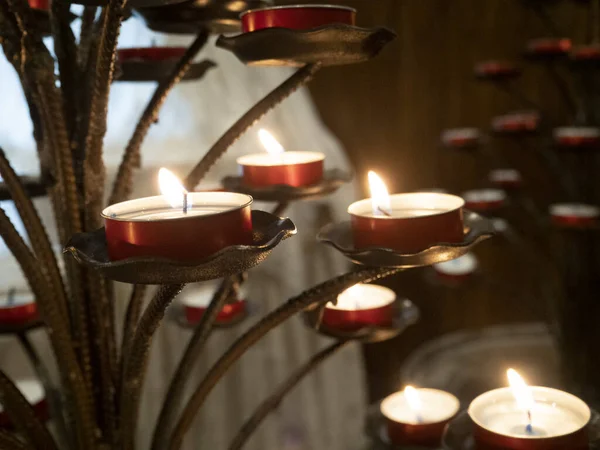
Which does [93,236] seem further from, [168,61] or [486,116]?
[486,116]

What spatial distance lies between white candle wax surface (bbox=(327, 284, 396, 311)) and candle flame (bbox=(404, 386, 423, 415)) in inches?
4.4

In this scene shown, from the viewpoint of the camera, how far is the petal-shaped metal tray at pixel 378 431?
70 cm

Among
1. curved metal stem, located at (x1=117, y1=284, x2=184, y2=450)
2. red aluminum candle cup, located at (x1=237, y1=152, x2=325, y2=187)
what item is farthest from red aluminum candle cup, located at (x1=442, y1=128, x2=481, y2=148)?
curved metal stem, located at (x1=117, y1=284, x2=184, y2=450)

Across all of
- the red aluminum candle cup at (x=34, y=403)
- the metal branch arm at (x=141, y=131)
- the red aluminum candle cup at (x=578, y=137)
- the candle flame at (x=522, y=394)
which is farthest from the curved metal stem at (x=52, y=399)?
the red aluminum candle cup at (x=578, y=137)

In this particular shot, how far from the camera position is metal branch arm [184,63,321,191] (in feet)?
1.84

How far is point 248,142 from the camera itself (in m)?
1.75

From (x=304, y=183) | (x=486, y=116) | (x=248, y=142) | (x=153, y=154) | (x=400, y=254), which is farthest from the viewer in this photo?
(x=486, y=116)

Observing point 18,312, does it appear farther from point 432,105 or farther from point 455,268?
point 432,105

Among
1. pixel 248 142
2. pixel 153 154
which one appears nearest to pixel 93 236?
pixel 153 154

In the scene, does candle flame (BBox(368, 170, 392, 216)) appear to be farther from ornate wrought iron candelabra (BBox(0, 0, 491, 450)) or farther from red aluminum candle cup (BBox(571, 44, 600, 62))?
red aluminum candle cup (BBox(571, 44, 600, 62))

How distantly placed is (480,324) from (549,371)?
1.35 feet

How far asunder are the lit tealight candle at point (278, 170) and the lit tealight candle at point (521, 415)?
0.94ft

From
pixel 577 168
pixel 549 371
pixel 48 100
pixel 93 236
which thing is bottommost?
pixel 549 371

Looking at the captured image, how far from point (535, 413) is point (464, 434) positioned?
0.08 m
